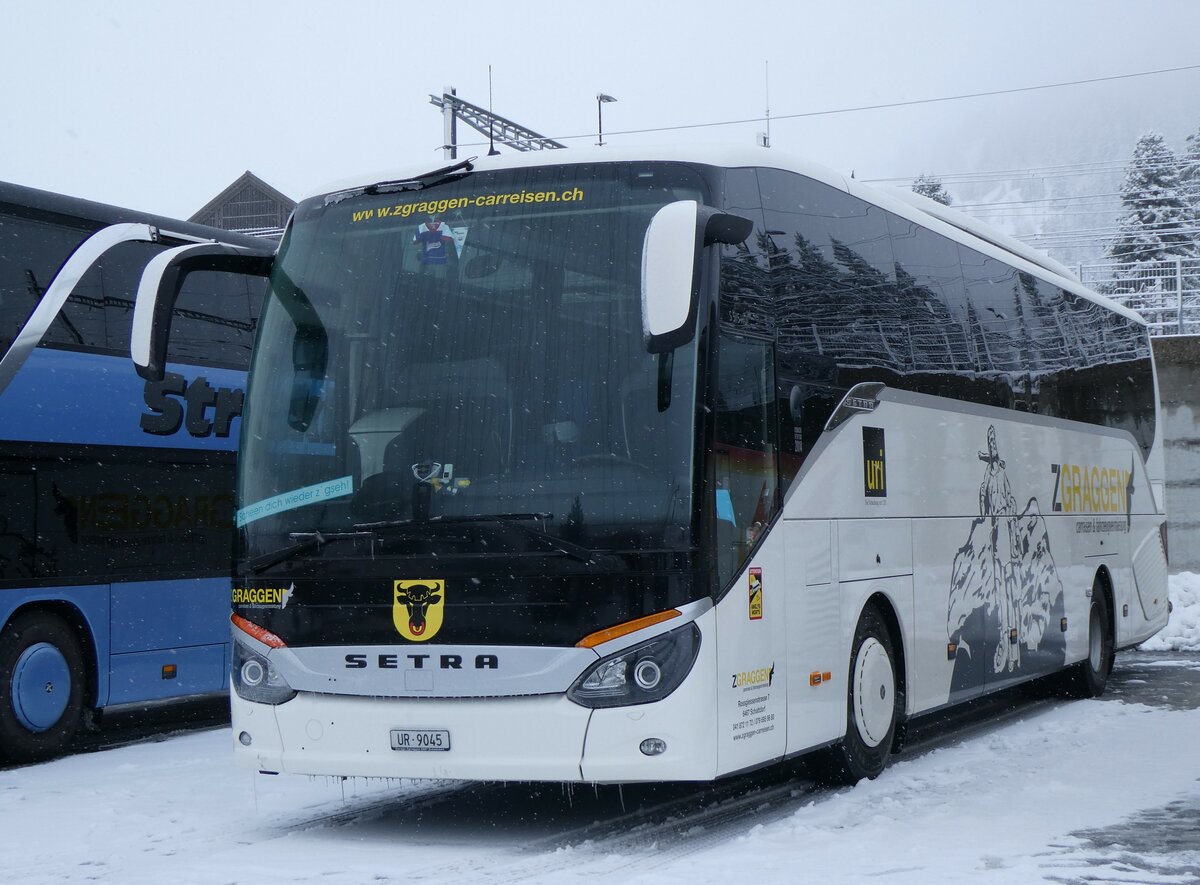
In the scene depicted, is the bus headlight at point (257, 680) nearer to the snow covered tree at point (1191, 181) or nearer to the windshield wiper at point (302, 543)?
the windshield wiper at point (302, 543)

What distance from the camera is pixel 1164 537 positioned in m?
18.0

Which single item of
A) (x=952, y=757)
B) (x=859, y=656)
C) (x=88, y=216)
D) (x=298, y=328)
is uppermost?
(x=88, y=216)

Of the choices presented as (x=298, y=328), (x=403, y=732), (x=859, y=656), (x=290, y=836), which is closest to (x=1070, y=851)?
(x=859, y=656)

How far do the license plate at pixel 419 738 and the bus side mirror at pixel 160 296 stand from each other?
2274 mm

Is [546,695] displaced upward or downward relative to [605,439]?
downward

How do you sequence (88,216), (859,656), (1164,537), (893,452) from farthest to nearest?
(1164,537) < (88,216) < (893,452) < (859,656)

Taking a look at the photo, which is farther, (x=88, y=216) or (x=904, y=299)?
(x=88, y=216)

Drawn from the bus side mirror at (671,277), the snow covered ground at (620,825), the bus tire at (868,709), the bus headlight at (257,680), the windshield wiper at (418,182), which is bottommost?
the snow covered ground at (620,825)

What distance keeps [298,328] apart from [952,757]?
551 centimetres

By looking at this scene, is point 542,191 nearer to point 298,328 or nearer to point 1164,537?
point 298,328

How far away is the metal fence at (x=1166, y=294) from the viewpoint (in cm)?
2473

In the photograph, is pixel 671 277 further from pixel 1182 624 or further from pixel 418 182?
pixel 1182 624

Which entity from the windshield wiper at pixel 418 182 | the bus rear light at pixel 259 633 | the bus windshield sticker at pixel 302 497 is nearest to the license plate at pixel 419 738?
the bus rear light at pixel 259 633

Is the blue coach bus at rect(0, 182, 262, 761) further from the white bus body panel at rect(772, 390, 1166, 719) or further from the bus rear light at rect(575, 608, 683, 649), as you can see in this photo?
the white bus body panel at rect(772, 390, 1166, 719)
